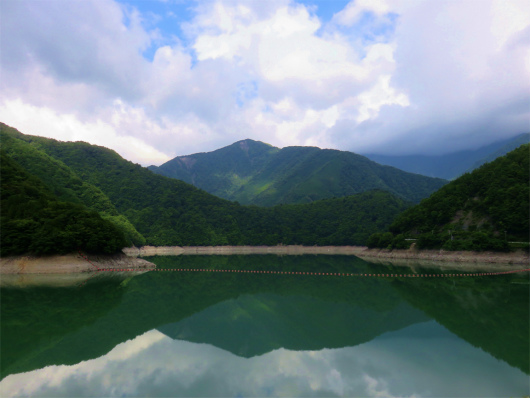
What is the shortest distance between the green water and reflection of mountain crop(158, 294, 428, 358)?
0.08 metres

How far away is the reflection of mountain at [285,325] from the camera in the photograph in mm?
15891

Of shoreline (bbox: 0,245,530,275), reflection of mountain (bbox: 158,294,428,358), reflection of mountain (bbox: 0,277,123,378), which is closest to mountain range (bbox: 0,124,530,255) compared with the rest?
shoreline (bbox: 0,245,530,275)

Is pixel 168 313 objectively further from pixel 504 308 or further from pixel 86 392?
pixel 504 308

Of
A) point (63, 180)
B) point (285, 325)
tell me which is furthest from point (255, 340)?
point (63, 180)

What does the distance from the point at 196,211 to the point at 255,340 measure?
124874 millimetres

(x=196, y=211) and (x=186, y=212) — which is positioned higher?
(x=196, y=211)

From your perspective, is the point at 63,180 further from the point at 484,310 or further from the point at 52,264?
the point at 484,310

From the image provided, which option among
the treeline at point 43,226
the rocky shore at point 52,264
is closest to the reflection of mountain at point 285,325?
the rocky shore at point 52,264

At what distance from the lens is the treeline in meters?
40.6

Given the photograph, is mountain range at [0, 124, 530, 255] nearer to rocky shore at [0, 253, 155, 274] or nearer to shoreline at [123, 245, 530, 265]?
rocky shore at [0, 253, 155, 274]

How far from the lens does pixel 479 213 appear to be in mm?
65750

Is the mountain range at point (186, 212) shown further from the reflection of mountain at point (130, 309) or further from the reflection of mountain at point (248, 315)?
the reflection of mountain at point (248, 315)

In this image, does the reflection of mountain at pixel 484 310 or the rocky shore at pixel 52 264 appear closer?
the reflection of mountain at pixel 484 310

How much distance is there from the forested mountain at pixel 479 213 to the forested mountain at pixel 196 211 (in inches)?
1785
